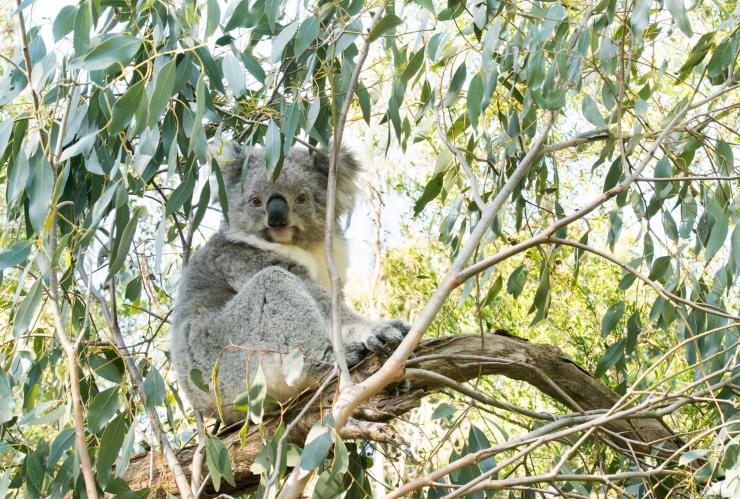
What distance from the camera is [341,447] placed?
6.15 ft

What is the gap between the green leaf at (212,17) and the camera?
A: 1.93 metres

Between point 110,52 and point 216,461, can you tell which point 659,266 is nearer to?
point 216,461

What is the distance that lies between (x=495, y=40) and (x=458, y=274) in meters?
0.76

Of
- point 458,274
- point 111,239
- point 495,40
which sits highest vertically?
point 495,40

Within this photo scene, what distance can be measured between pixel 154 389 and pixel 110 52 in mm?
901

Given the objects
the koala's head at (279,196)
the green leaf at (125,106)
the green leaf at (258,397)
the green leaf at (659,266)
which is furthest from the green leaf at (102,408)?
the green leaf at (659,266)

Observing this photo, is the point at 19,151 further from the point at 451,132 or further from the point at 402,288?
the point at 402,288

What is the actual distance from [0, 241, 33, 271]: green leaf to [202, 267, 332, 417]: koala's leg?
1141 mm

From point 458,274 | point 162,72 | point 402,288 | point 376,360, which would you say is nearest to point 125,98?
point 162,72

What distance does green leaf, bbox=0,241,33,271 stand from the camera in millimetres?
2047

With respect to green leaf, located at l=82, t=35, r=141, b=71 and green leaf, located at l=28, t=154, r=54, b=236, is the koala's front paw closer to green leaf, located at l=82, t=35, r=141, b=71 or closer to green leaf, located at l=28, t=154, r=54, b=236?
green leaf, located at l=28, t=154, r=54, b=236

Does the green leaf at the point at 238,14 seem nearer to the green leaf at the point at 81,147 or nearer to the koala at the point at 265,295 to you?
the green leaf at the point at 81,147

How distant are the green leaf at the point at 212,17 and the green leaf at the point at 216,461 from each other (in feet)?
3.41

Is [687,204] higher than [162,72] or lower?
lower
